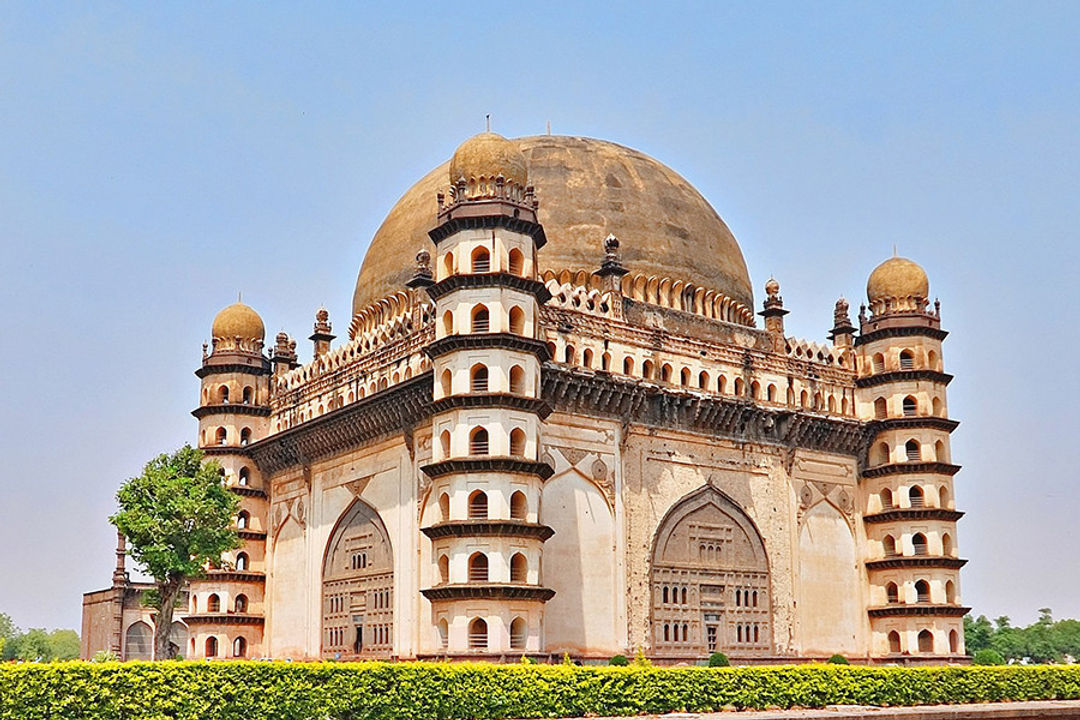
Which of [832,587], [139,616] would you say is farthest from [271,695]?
[139,616]

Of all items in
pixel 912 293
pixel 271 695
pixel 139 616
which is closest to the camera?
pixel 271 695

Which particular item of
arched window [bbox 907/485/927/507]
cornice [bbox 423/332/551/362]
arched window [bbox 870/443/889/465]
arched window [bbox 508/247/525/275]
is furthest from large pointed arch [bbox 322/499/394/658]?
arched window [bbox 907/485/927/507]

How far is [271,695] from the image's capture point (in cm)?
1836

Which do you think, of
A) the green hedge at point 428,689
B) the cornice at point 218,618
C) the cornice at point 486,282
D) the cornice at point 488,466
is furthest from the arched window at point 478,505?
the cornice at point 218,618

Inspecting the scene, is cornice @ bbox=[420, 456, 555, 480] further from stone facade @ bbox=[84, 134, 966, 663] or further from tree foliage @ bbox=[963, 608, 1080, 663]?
tree foliage @ bbox=[963, 608, 1080, 663]

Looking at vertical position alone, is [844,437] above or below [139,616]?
above

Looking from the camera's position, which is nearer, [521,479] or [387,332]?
[521,479]

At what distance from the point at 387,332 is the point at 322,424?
3.23 metres

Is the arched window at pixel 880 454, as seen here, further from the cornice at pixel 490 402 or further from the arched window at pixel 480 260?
the arched window at pixel 480 260

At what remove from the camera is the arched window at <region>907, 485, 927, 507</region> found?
33.3m

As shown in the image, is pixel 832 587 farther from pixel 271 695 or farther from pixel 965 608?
pixel 271 695

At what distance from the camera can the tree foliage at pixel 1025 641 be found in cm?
7394

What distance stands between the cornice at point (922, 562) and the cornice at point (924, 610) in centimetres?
99

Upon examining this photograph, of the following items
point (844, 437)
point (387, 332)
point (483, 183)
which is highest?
point (483, 183)
